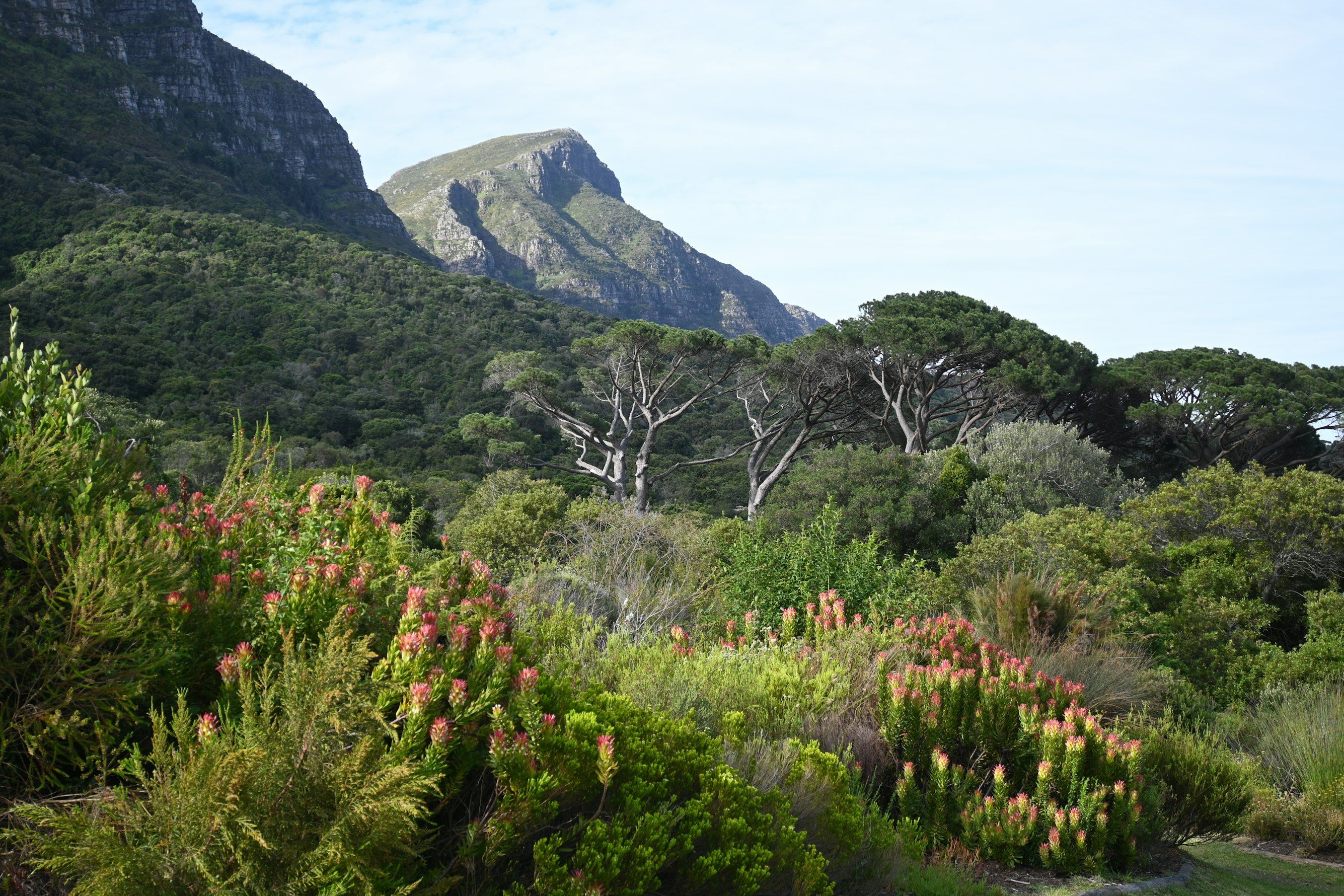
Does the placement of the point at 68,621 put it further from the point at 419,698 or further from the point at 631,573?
the point at 631,573

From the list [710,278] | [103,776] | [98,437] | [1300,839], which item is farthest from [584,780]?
[710,278]

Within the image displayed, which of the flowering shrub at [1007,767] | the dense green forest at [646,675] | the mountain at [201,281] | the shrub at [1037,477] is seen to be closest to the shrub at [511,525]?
the dense green forest at [646,675]

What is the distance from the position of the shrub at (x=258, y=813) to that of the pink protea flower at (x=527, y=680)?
42 cm

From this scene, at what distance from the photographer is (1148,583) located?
11477 mm

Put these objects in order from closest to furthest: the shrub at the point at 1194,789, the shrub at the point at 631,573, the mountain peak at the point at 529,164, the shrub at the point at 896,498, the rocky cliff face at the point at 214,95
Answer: the shrub at the point at 1194,789 → the shrub at the point at 631,573 → the shrub at the point at 896,498 → the rocky cliff face at the point at 214,95 → the mountain peak at the point at 529,164

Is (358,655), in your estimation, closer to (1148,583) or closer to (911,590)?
(911,590)

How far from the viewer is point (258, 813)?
6.90ft

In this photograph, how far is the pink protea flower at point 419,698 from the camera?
88.0 inches

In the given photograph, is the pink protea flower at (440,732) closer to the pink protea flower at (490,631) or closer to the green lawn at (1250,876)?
the pink protea flower at (490,631)

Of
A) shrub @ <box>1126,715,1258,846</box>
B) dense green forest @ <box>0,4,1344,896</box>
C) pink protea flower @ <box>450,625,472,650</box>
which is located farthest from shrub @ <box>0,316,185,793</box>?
shrub @ <box>1126,715,1258,846</box>

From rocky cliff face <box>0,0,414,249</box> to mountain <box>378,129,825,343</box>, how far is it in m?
18.2

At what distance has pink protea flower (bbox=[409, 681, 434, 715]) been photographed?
88.0 inches

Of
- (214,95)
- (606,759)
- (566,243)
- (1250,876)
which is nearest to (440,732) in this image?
(606,759)

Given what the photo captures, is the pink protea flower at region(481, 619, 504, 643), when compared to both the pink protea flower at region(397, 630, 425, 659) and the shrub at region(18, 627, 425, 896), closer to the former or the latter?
the pink protea flower at region(397, 630, 425, 659)
